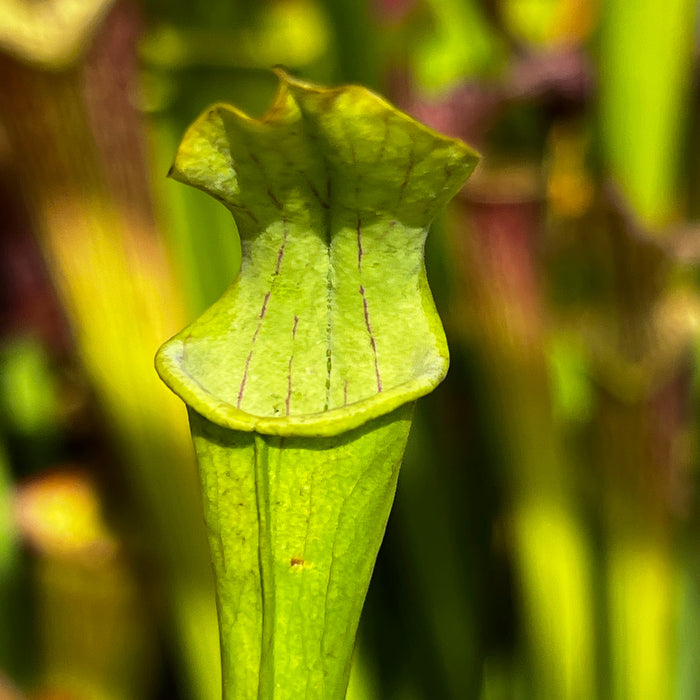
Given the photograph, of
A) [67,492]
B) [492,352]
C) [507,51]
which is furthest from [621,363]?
[67,492]

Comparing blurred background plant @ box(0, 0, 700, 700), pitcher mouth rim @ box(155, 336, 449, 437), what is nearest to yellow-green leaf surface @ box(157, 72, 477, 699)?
pitcher mouth rim @ box(155, 336, 449, 437)

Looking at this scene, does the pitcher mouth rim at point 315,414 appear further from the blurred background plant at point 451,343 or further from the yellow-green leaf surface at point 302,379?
the blurred background plant at point 451,343

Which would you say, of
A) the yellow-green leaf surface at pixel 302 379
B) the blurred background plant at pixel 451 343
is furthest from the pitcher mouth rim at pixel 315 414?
the blurred background plant at pixel 451 343

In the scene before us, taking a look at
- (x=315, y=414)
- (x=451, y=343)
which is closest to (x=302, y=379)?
(x=315, y=414)

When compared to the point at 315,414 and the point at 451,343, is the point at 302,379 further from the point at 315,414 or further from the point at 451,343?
the point at 451,343

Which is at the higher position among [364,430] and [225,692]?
[364,430]

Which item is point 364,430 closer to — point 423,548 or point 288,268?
point 288,268
